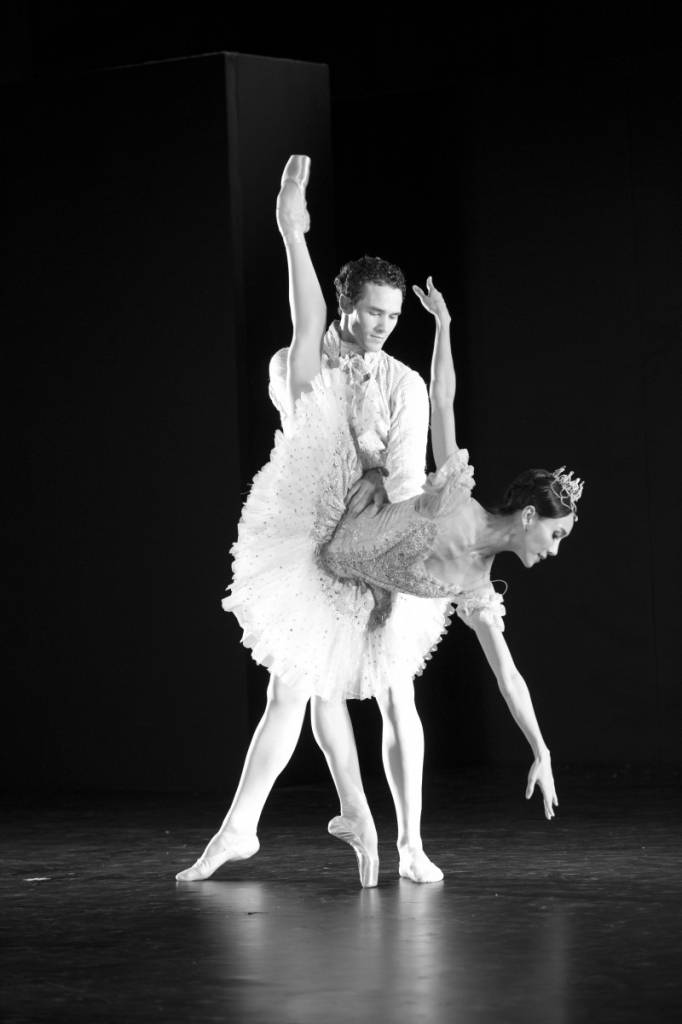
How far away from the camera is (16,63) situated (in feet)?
24.1

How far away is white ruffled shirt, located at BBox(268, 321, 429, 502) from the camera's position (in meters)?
4.57

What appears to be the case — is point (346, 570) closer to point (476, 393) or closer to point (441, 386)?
point (441, 386)

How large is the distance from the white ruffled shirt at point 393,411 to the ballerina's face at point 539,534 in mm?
498

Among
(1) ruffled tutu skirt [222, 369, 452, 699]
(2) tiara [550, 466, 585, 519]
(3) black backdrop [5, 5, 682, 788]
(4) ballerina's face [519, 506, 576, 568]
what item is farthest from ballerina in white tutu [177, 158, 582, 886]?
(3) black backdrop [5, 5, 682, 788]

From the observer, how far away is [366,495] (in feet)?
14.5

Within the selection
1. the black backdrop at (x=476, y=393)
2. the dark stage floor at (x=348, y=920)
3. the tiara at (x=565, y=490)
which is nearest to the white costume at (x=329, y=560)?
the tiara at (x=565, y=490)

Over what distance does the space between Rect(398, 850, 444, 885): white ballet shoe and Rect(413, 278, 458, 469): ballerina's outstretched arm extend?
95 cm

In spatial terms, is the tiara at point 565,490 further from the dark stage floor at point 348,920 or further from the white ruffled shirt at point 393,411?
the dark stage floor at point 348,920

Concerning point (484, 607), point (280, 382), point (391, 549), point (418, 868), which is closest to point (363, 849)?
point (418, 868)

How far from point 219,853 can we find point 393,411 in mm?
1144

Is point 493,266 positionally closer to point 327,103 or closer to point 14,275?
point 327,103

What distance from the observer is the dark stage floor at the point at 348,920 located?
3373 millimetres

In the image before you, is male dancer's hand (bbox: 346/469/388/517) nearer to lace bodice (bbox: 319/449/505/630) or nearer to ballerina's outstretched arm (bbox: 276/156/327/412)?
lace bodice (bbox: 319/449/505/630)

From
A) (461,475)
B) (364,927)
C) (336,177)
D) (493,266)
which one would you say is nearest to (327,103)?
(336,177)
